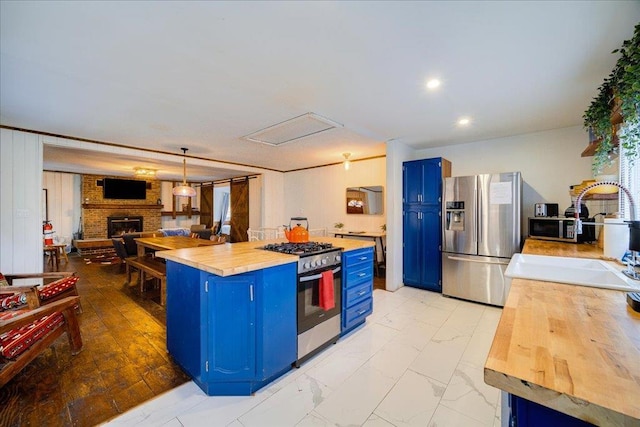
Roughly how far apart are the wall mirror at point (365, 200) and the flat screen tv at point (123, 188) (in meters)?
7.55

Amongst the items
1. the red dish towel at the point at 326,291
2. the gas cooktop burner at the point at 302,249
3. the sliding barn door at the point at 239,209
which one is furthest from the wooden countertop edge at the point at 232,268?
the sliding barn door at the point at 239,209

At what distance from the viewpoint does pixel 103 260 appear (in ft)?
21.4

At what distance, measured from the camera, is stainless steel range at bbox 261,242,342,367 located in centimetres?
218

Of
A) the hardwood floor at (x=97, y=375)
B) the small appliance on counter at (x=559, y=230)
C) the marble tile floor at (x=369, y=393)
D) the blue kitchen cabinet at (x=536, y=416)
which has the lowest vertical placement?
the marble tile floor at (x=369, y=393)

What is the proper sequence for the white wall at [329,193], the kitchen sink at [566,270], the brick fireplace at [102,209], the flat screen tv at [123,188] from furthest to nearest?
the flat screen tv at [123,188], the brick fireplace at [102,209], the white wall at [329,193], the kitchen sink at [566,270]

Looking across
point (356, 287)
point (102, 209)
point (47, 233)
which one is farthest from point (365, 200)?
point (102, 209)

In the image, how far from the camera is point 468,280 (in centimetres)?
367

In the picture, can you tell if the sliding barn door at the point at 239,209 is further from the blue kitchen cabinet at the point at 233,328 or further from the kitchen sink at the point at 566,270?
the kitchen sink at the point at 566,270

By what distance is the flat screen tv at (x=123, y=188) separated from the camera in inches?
329

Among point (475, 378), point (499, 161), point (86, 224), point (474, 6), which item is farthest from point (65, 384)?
point (86, 224)

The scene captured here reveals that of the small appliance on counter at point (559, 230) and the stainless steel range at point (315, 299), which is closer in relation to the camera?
the stainless steel range at point (315, 299)

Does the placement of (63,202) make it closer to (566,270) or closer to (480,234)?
(480,234)

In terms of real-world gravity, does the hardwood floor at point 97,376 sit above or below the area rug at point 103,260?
below

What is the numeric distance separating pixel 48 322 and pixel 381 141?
4.36 metres
